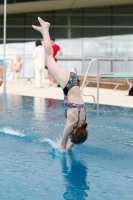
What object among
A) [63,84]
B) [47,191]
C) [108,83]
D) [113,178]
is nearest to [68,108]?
[63,84]

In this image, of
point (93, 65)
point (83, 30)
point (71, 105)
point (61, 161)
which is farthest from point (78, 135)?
point (83, 30)

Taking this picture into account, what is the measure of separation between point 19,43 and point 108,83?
38.2 ft

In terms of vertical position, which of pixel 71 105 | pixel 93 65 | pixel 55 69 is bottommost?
pixel 71 105

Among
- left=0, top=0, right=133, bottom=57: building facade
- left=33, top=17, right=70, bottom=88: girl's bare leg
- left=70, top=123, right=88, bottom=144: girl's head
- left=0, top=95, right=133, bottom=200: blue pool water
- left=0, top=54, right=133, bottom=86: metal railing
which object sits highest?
left=0, top=0, right=133, bottom=57: building facade

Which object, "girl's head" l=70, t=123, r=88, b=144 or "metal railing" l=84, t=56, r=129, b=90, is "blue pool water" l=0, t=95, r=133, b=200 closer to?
"girl's head" l=70, t=123, r=88, b=144

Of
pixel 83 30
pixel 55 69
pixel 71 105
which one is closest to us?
pixel 71 105

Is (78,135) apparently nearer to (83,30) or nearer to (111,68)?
(111,68)

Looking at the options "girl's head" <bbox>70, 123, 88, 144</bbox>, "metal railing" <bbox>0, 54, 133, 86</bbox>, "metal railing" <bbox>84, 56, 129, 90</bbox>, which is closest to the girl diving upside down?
"girl's head" <bbox>70, 123, 88, 144</bbox>

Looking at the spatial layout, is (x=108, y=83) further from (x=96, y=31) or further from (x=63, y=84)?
(x=63, y=84)

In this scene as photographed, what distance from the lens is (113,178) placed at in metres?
5.48

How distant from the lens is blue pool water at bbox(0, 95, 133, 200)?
4902mm

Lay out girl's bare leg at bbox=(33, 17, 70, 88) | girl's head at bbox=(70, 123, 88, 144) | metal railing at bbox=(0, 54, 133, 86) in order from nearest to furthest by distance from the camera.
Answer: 1. girl's head at bbox=(70, 123, 88, 144)
2. girl's bare leg at bbox=(33, 17, 70, 88)
3. metal railing at bbox=(0, 54, 133, 86)

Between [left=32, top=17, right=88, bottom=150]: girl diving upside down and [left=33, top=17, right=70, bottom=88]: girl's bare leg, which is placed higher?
[left=33, top=17, right=70, bottom=88]: girl's bare leg

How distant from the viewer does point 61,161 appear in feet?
20.7
